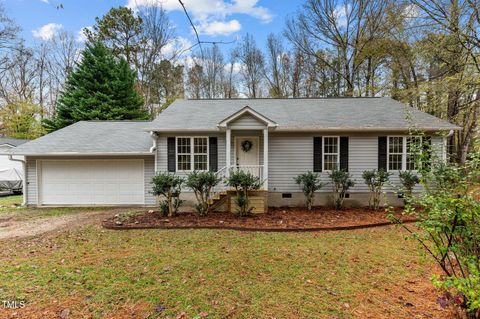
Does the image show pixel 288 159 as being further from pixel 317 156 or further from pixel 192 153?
pixel 192 153

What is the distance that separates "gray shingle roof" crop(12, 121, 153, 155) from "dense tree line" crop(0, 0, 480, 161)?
6.17 meters

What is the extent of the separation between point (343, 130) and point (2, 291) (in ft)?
32.2

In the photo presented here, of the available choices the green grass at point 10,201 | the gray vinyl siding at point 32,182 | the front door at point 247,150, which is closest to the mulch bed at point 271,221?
the front door at point 247,150

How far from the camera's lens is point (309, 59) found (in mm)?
20219

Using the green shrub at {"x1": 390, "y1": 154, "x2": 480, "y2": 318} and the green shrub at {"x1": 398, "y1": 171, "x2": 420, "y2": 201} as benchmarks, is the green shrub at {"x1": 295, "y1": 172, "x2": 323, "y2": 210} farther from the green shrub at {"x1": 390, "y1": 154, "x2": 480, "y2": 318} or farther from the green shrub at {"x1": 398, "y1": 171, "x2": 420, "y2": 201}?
the green shrub at {"x1": 390, "y1": 154, "x2": 480, "y2": 318}

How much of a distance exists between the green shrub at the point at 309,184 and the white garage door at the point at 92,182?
6.79m

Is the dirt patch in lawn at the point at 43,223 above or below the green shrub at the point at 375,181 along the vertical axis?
below

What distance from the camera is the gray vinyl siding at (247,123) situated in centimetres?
834

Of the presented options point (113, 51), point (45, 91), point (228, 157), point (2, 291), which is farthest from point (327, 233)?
point (45, 91)

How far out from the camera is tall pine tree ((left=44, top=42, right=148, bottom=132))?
17.4 metres

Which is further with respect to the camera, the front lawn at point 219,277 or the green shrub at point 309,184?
the green shrub at point 309,184

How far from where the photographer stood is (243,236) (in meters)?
A: 5.84

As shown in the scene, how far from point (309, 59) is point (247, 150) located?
591 inches

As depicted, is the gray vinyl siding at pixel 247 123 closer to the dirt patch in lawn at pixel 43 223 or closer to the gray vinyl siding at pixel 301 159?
the gray vinyl siding at pixel 301 159
